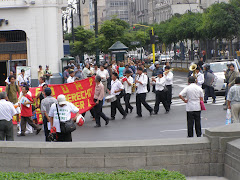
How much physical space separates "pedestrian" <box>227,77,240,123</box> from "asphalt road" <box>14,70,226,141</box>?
1.64 metres

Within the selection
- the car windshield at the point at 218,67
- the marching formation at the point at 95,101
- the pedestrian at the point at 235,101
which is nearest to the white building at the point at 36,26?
the marching formation at the point at 95,101

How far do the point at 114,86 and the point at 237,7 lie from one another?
33.7 meters

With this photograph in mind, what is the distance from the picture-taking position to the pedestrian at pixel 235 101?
46.1 ft

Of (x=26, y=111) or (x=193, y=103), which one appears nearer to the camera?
(x=193, y=103)

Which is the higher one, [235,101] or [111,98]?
[235,101]

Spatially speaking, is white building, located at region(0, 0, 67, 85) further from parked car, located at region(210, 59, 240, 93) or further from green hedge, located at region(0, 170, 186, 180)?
green hedge, located at region(0, 170, 186, 180)

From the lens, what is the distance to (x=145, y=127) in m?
17.5

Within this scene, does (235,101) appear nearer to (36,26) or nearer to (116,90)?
(116,90)

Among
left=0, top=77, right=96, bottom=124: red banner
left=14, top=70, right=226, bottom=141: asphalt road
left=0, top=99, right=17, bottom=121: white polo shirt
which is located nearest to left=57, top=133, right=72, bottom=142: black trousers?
left=0, top=99, right=17, bottom=121: white polo shirt

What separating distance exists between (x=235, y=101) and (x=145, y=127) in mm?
4110

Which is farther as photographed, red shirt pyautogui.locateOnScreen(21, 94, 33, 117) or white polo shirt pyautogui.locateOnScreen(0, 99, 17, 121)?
red shirt pyautogui.locateOnScreen(21, 94, 33, 117)

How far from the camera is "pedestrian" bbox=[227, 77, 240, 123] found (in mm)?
14055

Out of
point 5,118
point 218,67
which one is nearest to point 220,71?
point 218,67

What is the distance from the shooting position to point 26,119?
17.0 metres
